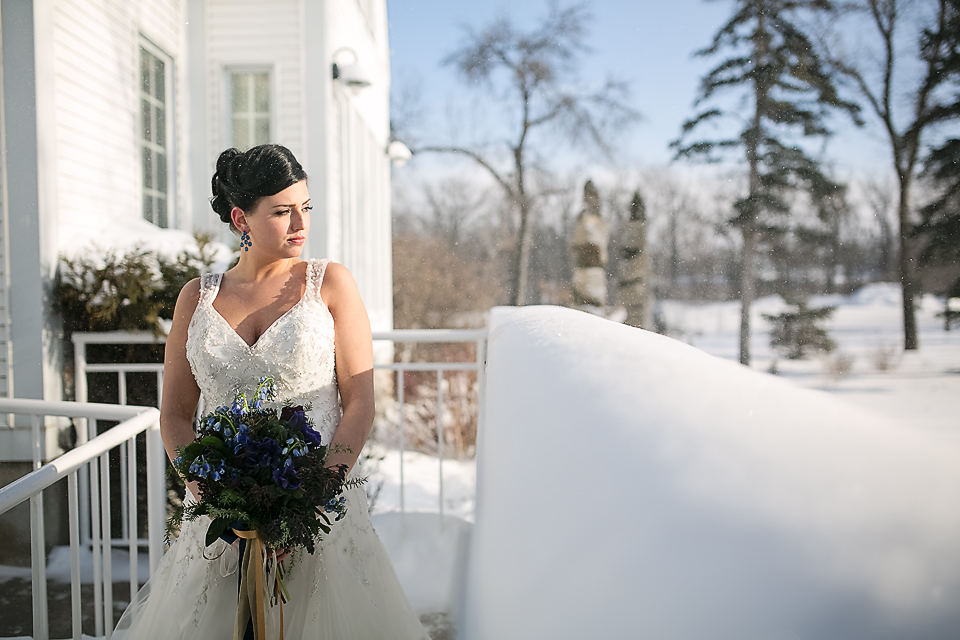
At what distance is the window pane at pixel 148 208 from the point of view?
3475 millimetres

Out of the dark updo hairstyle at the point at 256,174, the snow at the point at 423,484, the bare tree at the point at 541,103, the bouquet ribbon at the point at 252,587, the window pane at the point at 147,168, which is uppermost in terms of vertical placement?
the bare tree at the point at 541,103

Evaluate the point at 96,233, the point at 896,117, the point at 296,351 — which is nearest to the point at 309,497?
the point at 296,351

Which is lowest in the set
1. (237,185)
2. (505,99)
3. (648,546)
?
(648,546)

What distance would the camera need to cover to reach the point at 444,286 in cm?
779

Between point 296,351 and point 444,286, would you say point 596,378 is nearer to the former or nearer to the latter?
point 296,351

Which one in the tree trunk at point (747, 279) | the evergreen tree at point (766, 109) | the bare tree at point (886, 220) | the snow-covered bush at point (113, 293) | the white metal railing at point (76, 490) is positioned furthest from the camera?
the tree trunk at point (747, 279)

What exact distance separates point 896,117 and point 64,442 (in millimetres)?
7095

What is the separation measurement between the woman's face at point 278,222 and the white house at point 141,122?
2190 mm

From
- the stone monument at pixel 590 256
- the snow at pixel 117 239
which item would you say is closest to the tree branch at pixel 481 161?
the stone monument at pixel 590 256

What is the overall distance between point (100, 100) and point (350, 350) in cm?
295

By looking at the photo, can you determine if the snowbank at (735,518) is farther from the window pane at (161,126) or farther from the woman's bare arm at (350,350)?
the window pane at (161,126)

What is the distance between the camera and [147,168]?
11.4 feet

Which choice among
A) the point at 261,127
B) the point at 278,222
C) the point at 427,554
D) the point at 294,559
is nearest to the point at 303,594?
the point at 294,559

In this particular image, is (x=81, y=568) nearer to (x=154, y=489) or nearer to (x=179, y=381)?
(x=154, y=489)
